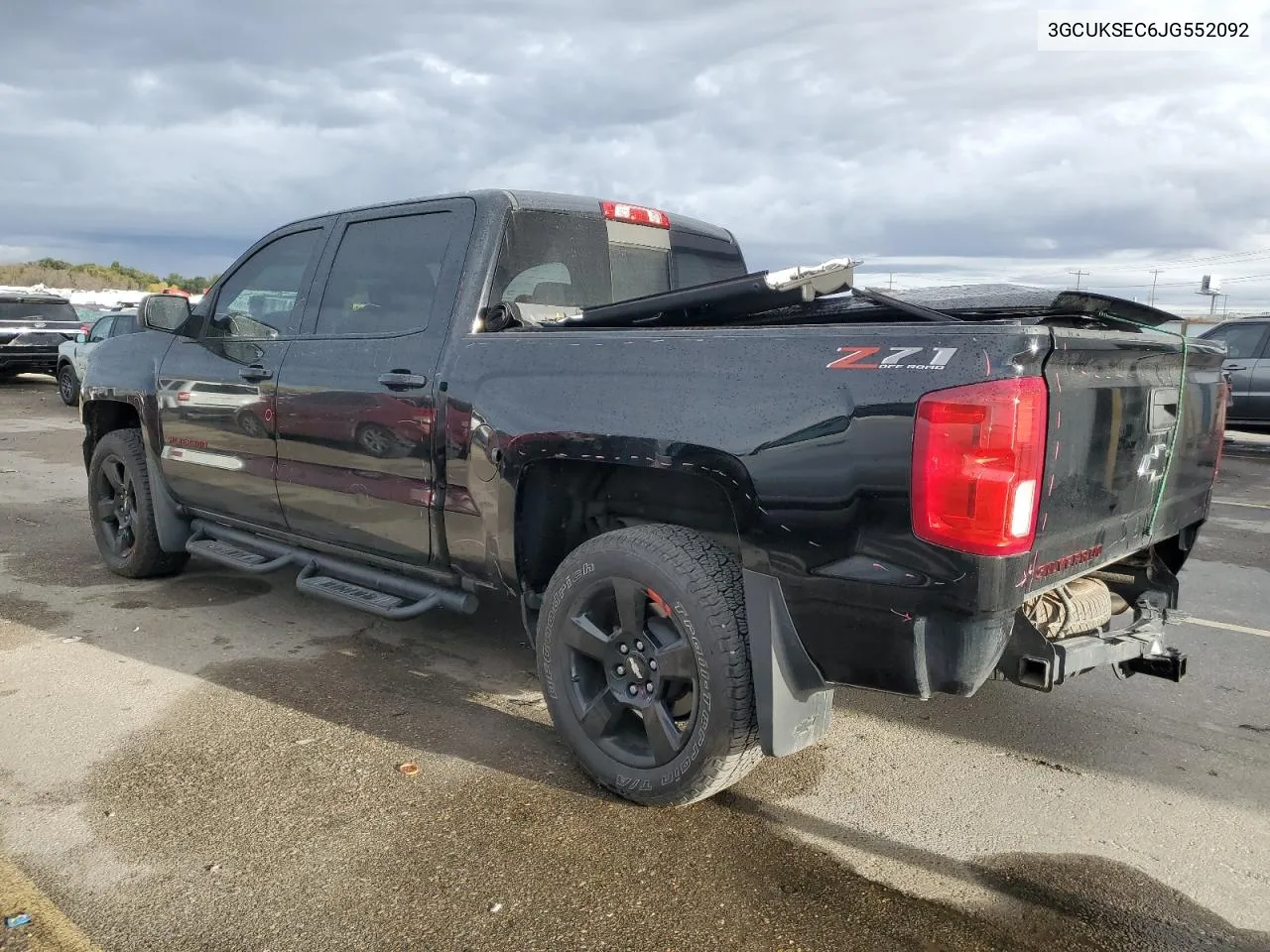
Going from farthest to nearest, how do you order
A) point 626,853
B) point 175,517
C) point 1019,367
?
1. point 175,517
2. point 626,853
3. point 1019,367

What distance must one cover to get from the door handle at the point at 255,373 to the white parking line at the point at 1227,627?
4716mm

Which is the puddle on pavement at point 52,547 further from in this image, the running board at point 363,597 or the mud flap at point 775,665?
the mud flap at point 775,665

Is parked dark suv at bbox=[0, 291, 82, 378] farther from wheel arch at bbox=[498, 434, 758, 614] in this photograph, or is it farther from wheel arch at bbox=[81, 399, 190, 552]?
wheel arch at bbox=[498, 434, 758, 614]

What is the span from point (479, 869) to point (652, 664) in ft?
2.55

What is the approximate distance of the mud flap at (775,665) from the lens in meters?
2.81

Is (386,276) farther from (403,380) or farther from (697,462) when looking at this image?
(697,462)

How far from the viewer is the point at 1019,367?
2.43 meters

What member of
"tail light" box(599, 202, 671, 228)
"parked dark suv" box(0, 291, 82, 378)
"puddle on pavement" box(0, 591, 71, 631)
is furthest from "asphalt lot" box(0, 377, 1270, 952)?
"parked dark suv" box(0, 291, 82, 378)

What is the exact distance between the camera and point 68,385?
18469mm

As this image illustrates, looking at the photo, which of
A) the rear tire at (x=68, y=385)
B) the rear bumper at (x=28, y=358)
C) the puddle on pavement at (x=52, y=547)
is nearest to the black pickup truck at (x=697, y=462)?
the puddle on pavement at (x=52, y=547)

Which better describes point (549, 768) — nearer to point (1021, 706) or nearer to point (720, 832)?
point (720, 832)

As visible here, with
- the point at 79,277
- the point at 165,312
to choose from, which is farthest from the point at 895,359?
the point at 79,277

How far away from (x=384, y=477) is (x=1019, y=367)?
2457 mm


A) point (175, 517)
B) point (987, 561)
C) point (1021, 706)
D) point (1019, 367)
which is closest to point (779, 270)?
point (1019, 367)
